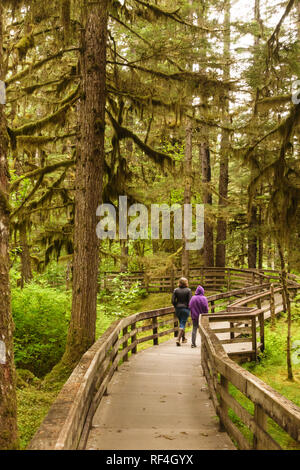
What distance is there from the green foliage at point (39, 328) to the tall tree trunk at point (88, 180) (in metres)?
1.44

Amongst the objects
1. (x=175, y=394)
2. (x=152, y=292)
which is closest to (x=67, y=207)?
(x=175, y=394)

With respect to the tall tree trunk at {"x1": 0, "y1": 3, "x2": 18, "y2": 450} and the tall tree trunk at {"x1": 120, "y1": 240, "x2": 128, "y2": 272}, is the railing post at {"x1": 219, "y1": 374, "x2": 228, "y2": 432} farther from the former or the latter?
the tall tree trunk at {"x1": 120, "y1": 240, "x2": 128, "y2": 272}

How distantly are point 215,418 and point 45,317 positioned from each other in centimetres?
621

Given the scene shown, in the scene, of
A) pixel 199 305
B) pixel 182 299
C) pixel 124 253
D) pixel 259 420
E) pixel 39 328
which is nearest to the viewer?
pixel 259 420

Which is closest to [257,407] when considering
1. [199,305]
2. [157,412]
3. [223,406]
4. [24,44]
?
[223,406]

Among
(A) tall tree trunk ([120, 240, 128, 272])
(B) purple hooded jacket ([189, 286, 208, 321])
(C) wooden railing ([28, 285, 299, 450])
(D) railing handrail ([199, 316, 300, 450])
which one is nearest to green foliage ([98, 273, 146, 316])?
(A) tall tree trunk ([120, 240, 128, 272])

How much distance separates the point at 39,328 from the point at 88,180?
4213mm

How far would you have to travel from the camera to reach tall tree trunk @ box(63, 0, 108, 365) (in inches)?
350

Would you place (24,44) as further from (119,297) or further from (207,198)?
(207,198)

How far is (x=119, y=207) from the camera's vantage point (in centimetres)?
1029

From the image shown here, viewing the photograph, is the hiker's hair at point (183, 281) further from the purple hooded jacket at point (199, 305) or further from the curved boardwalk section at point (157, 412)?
the curved boardwalk section at point (157, 412)

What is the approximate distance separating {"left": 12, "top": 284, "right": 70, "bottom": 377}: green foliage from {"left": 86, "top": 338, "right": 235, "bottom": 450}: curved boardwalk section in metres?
2.13

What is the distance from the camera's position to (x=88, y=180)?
8914mm

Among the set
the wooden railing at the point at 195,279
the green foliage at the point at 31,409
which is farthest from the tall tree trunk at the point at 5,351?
the wooden railing at the point at 195,279
